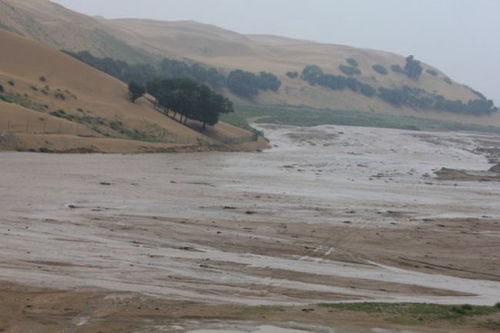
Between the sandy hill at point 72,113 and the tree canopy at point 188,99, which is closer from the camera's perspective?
the sandy hill at point 72,113

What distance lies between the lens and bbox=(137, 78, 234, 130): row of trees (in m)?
74.7

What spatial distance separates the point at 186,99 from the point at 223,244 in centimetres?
5395

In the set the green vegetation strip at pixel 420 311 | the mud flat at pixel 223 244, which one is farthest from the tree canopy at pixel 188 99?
the green vegetation strip at pixel 420 311

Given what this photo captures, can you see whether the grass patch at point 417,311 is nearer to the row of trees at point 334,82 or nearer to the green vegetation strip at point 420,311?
the green vegetation strip at point 420,311

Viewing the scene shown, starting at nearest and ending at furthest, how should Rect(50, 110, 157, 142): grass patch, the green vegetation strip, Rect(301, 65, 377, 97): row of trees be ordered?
the green vegetation strip < Rect(50, 110, 157, 142): grass patch < Rect(301, 65, 377, 97): row of trees

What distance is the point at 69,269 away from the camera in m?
16.8

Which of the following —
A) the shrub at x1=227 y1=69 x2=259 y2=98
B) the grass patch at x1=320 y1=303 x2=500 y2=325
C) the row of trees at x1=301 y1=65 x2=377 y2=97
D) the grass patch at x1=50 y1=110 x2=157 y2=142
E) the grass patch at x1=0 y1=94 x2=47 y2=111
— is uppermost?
the row of trees at x1=301 y1=65 x2=377 y2=97

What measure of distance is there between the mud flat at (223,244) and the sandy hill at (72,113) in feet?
27.0

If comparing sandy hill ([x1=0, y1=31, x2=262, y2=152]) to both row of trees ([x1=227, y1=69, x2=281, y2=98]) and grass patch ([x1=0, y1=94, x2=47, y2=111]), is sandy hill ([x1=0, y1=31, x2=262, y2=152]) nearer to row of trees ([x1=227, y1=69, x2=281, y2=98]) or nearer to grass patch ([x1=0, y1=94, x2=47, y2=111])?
grass patch ([x1=0, y1=94, x2=47, y2=111])

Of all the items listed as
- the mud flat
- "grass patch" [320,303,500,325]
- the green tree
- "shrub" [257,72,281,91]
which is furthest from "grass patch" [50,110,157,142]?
"shrub" [257,72,281,91]

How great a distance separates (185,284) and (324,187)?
981 inches

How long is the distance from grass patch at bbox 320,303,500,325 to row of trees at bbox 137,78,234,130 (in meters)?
60.6

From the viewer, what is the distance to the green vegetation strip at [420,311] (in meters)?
13.7

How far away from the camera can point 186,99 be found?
74438 mm
